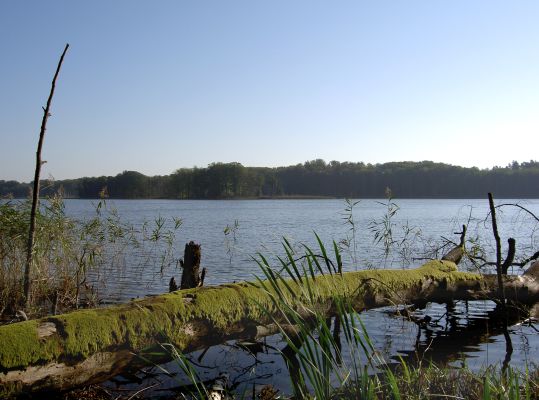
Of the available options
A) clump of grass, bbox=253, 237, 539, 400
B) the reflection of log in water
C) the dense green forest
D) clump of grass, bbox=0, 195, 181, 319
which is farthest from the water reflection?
the dense green forest

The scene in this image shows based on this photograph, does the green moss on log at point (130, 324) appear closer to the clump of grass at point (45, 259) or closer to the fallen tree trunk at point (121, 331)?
the fallen tree trunk at point (121, 331)

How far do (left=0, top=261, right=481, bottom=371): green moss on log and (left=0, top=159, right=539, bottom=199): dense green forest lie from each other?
228 feet

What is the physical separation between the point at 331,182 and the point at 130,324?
267 ft

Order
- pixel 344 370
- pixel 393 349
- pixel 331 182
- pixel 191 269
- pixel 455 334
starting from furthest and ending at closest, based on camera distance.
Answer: pixel 331 182 < pixel 455 334 < pixel 191 269 < pixel 393 349 < pixel 344 370

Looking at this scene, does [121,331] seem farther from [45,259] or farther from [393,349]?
[45,259]

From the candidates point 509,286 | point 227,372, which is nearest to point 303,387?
point 227,372

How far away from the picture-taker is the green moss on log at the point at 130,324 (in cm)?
388

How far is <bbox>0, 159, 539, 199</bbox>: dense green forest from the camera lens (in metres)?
73.1

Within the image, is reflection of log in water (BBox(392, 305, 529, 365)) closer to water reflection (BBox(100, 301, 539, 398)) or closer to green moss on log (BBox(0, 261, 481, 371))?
water reflection (BBox(100, 301, 539, 398))

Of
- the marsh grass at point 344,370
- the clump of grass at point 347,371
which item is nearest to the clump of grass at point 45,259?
the marsh grass at point 344,370

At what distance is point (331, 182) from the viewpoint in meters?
84.8

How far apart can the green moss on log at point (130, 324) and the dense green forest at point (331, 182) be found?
69375 mm

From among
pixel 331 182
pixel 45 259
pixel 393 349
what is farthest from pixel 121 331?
pixel 331 182

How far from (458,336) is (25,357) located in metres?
5.98
